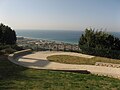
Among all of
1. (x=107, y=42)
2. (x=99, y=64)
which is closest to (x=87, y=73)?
(x=99, y=64)

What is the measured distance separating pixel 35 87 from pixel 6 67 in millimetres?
4907

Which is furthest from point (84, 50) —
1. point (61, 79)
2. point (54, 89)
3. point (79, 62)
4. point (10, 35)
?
point (10, 35)

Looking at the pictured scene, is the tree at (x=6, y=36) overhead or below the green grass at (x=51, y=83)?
overhead

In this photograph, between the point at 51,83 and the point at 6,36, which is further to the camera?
the point at 6,36

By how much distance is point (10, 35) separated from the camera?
36781 millimetres

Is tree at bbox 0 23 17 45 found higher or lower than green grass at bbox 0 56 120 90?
higher

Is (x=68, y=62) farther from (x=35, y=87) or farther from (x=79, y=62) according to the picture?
(x=35, y=87)

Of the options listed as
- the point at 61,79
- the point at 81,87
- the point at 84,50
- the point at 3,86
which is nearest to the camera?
the point at 3,86

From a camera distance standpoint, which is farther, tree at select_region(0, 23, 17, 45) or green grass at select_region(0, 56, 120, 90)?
tree at select_region(0, 23, 17, 45)

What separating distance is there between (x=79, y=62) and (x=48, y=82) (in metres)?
7.06

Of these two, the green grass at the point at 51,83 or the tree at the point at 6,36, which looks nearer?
the green grass at the point at 51,83

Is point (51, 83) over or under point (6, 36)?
under

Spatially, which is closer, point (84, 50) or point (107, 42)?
point (84, 50)

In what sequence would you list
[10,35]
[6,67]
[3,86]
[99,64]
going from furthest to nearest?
1. [10,35]
2. [99,64]
3. [6,67]
4. [3,86]
